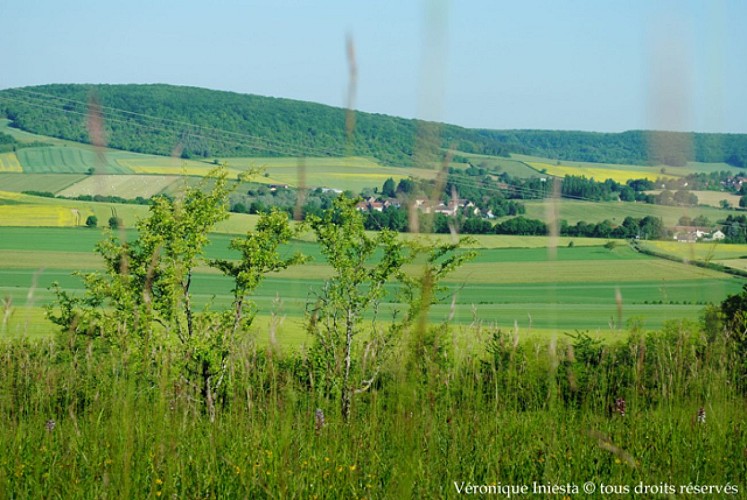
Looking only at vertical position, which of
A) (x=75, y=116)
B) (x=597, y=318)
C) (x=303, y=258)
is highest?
(x=75, y=116)

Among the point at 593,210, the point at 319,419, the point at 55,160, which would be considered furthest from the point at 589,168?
the point at 319,419

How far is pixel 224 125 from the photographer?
248ft

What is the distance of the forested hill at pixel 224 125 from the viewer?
217 feet

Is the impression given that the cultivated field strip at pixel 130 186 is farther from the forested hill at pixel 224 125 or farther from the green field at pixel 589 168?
the green field at pixel 589 168

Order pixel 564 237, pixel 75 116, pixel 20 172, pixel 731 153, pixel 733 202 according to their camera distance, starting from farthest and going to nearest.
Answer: pixel 75 116 → pixel 20 172 → pixel 564 237 → pixel 731 153 → pixel 733 202

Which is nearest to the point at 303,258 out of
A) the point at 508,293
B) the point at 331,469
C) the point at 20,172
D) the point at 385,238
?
the point at 385,238

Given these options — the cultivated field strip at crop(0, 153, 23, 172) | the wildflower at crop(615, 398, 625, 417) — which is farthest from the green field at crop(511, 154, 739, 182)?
the wildflower at crop(615, 398, 625, 417)

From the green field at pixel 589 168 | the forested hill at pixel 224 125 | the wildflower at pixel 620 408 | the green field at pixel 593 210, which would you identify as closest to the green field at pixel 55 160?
the forested hill at pixel 224 125

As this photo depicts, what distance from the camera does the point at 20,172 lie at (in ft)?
199

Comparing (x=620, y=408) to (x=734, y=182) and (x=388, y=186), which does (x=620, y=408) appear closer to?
(x=734, y=182)

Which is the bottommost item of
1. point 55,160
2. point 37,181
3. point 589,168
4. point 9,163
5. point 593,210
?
point 593,210

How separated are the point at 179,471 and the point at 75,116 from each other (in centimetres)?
7659

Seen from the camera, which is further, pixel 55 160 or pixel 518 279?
pixel 55 160

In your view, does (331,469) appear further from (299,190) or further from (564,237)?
(564,237)
